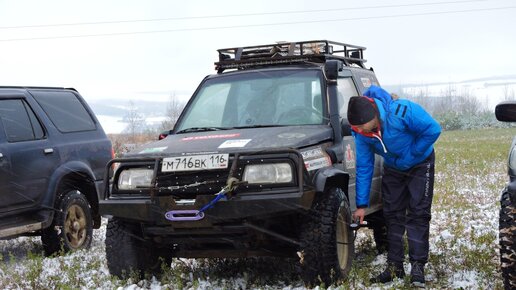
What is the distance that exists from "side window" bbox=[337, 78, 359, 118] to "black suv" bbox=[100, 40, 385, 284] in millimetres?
24

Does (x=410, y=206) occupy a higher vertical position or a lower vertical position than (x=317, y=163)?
lower

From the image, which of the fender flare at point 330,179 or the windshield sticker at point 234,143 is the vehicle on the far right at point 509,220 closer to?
the fender flare at point 330,179

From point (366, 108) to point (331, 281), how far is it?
1.40m

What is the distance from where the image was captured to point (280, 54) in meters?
7.20

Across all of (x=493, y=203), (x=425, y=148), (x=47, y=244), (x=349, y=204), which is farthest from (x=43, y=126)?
(x=493, y=203)

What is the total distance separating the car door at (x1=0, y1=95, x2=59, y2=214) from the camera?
735 centimetres

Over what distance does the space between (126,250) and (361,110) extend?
230 cm

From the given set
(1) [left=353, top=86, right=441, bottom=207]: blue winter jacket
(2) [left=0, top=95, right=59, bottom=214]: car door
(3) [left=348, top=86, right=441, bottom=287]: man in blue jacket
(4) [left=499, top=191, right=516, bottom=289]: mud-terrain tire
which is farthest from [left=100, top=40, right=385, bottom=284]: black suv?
(2) [left=0, top=95, right=59, bottom=214]: car door

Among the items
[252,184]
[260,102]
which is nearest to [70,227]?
[260,102]

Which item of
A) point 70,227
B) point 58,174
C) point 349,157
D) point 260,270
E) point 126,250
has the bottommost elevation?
point 260,270

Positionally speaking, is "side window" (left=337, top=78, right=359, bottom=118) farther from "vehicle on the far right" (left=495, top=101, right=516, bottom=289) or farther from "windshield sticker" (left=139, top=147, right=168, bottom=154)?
"vehicle on the far right" (left=495, top=101, right=516, bottom=289)

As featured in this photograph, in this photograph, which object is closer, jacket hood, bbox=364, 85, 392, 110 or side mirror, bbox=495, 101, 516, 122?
side mirror, bbox=495, 101, 516, 122

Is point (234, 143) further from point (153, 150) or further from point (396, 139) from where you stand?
point (396, 139)

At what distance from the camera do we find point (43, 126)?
8.14 metres
